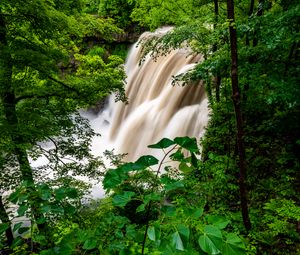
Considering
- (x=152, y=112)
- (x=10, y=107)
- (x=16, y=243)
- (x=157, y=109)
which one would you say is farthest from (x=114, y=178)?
(x=152, y=112)

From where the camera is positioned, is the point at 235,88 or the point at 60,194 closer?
the point at 60,194

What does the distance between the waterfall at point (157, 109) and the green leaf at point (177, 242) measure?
28.5ft

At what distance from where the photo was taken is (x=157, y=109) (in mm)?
12383

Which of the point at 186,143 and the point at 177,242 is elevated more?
the point at 186,143

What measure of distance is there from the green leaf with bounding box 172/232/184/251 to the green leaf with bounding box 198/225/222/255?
0.22 ft

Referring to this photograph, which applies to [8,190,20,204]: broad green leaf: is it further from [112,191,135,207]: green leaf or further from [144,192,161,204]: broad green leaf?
[144,192,161,204]: broad green leaf

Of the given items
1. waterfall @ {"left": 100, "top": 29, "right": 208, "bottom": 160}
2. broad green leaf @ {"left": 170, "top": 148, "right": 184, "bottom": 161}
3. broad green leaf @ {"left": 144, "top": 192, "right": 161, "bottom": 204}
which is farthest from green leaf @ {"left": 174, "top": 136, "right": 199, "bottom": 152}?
waterfall @ {"left": 100, "top": 29, "right": 208, "bottom": 160}

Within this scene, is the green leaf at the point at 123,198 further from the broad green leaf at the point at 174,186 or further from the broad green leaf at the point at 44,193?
the broad green leaf at the point at 44,193

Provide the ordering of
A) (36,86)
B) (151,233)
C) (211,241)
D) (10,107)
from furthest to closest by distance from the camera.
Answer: (36,86), (10,107), (151,233), (211,241)

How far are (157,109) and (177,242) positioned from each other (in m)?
11.4

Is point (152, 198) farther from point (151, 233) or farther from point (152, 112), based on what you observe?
point (152, 112)

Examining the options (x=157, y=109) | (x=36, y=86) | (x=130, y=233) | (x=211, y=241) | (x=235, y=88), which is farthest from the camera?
(x=157, y=109)

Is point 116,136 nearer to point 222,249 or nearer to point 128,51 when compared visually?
point 128,51

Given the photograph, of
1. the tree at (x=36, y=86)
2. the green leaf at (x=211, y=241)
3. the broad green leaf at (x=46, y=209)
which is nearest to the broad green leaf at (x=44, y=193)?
the broad green leaf at (x=46, y=209)
